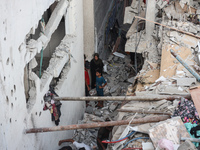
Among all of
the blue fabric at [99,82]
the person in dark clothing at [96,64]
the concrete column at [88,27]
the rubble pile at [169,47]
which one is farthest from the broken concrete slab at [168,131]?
the concrete column at [88,27]

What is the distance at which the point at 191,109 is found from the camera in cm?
622

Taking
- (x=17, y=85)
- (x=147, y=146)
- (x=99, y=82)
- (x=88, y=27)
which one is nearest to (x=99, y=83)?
(x=99, y=82)

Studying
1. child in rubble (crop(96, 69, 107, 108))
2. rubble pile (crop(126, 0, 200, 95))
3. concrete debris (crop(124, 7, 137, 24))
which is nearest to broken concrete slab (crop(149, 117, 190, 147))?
rubble pile (crop(126, 0, 200, 95))

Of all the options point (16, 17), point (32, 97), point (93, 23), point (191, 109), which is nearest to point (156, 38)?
point (93, 23)

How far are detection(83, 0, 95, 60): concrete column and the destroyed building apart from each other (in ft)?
0.12

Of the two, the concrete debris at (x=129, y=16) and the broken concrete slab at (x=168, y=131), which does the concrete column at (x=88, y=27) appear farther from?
the broken concrete slab at (x=168, y=131)

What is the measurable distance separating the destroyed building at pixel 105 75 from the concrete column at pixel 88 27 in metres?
0.04

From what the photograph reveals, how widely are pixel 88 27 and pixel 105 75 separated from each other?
7.84 feet

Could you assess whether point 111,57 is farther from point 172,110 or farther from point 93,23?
point 172,110

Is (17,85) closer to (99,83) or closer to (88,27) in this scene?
(99,83)

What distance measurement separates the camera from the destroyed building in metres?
5.58

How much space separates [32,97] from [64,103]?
230cm

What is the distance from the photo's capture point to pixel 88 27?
12070mm

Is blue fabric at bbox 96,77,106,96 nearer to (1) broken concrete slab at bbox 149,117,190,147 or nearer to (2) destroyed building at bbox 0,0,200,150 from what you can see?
(2) destroyed building at bbox 0,0,200,150
